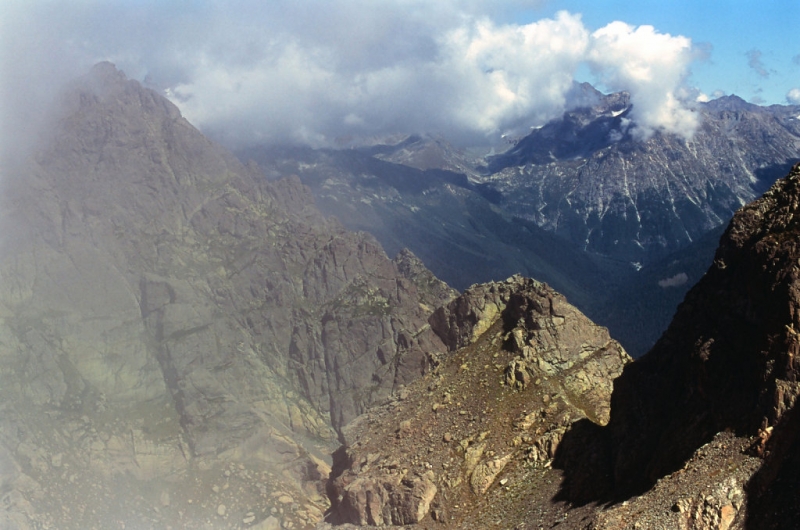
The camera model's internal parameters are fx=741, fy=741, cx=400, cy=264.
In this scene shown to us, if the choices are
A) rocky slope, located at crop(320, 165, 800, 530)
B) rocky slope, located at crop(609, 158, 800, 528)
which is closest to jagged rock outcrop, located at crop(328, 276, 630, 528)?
rocky slope, located at crop(320, 165, 800, 530)

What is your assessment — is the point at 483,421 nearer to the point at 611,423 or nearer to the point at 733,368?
the point at 611,423

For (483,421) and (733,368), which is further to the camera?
(483,421)

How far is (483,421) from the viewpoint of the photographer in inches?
4178

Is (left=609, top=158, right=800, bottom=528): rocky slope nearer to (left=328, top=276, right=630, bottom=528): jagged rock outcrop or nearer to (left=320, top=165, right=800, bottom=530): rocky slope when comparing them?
(left=320, top=165, right=800, bottom=530): rocky slope

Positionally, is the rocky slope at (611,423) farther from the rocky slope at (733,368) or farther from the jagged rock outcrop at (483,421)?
the jagged rock outcrop at (483,421)

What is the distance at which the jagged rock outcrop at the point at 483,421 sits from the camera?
96.3m

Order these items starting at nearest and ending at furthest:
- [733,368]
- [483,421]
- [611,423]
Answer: [733,368], [611,423], [483,421]

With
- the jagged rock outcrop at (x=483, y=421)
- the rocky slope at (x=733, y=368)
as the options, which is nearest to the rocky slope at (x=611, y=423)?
the rocky slope at (x=733, y=368)

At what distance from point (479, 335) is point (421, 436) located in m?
30.3

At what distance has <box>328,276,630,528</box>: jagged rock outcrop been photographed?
96312 mm

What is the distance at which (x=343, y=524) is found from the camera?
4289 inches

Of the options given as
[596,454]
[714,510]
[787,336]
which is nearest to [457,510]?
[596,454]

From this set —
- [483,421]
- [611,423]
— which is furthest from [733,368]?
[483,421]

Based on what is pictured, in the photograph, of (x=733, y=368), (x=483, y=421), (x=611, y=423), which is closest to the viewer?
(x=733, y=368)
